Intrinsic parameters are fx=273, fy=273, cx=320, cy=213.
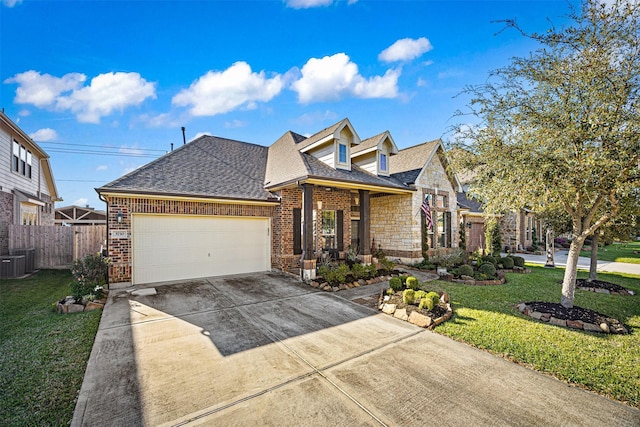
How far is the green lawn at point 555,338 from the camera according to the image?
379cm

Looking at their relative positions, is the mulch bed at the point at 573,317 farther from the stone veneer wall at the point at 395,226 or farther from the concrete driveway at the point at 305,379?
the stone veneer wall at the point at 395,226

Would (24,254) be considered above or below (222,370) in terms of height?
above

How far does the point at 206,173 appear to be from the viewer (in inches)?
427

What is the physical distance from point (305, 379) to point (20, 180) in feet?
57.6

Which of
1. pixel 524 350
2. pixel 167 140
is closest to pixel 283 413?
pixel 524 350

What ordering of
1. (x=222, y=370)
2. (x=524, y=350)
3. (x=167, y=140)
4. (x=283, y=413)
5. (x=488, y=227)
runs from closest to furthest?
(x=283, y=413) < (x=222, y=370) < (x=524, y=350) < (x=488, y=227) < (x=167, y=140)

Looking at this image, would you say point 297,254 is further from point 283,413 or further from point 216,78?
point 283,413

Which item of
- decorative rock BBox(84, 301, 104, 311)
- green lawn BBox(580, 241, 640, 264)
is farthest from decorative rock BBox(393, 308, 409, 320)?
green lawn BBox(580, 241, 640, 264)

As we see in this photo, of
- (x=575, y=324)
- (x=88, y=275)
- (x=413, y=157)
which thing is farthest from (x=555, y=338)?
(x=88, y=275)

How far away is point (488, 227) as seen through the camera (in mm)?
16875

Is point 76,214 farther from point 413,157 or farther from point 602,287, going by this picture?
point 602,287

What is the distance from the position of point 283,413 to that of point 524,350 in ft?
13.4

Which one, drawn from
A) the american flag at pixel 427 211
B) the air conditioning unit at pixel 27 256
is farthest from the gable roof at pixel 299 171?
the air conditioning unit at pixel 27 256

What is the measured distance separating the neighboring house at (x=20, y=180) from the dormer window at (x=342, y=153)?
13.7 m
